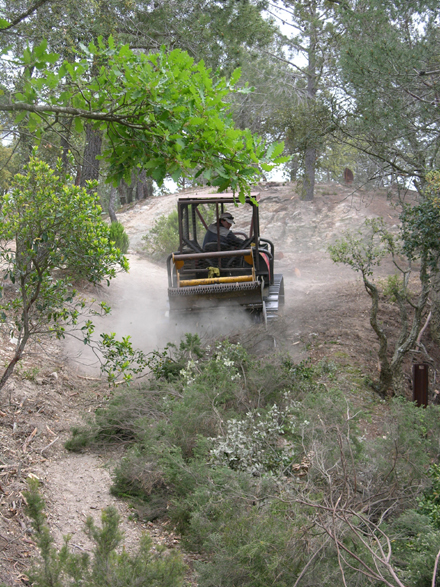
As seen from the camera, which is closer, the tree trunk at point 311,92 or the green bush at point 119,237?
the tree trunk at point 311,92

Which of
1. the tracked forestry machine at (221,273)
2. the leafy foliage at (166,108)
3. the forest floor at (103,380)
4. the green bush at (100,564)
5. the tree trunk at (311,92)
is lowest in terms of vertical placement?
the forest floor at (103,380)

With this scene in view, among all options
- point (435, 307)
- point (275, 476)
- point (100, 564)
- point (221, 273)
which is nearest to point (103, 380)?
point (221, 273)

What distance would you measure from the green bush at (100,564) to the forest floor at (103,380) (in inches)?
43.0

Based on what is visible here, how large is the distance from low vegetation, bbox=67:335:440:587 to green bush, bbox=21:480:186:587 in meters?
0.63

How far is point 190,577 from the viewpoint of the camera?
12.7 ft

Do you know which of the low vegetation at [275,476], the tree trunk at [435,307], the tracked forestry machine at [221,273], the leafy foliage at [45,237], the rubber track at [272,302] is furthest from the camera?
the rubber track at [272,302]

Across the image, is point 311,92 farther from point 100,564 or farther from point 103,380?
point 100,564

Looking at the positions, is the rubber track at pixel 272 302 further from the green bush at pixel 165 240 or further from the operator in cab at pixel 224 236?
the green bush at pixel 165 240

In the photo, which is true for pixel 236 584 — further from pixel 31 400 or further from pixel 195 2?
pixel 195 2

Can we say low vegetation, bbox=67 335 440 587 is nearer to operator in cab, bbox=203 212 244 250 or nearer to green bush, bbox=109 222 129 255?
operator in cab, bbox=203 212 244 250

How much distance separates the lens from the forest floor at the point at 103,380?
4.45 metres

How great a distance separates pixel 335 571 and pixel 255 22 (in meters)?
13.6

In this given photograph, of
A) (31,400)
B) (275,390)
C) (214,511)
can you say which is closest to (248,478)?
(214,511)

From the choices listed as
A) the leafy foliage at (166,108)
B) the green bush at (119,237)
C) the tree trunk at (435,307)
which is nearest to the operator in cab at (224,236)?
the tree trunk at (435,307)
